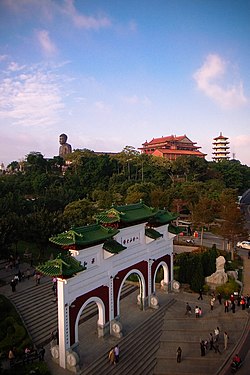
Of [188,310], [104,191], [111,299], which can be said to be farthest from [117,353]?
[104,191]

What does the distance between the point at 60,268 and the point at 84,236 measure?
1.95m

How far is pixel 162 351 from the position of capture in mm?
15055

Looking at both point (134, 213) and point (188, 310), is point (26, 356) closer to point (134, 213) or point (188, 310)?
point (134, 213)

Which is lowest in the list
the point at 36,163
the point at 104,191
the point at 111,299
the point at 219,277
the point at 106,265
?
the point at 219,277

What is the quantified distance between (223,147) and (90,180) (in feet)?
170

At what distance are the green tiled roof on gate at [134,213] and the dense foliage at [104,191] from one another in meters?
9.14

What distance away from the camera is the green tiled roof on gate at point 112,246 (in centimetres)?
1506

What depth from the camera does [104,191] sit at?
4594cm

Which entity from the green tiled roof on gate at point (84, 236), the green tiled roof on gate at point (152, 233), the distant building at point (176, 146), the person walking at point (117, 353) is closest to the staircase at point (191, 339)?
the person walking at point (117, 353)

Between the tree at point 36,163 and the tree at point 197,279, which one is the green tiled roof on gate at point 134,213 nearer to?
the tree at point 197,279

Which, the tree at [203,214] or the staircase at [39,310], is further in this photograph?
the tree at [203,214]

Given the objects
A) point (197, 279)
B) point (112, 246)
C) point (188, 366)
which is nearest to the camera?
point (188, 366)

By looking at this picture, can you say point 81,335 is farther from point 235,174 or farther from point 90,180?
point 235,174


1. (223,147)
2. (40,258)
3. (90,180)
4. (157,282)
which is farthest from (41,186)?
(223,147)
